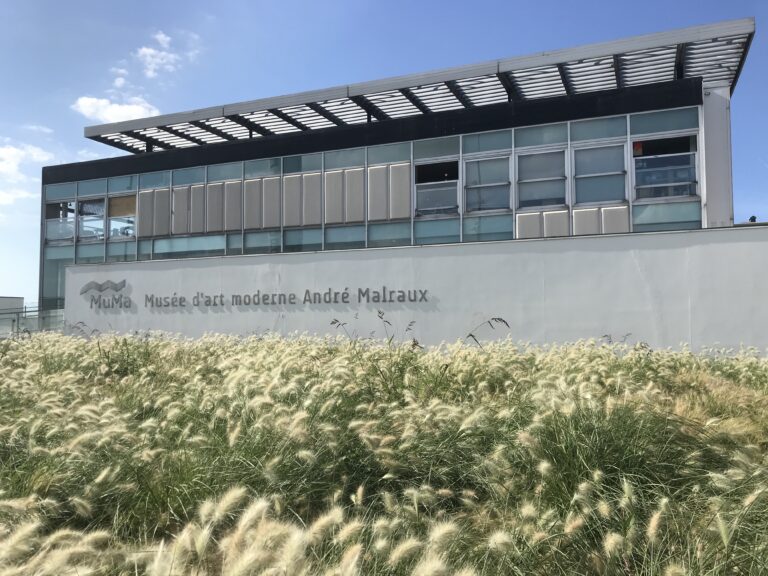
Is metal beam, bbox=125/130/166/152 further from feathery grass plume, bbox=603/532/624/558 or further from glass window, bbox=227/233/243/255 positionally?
feathery grass plume, bbox=603/532/624/558

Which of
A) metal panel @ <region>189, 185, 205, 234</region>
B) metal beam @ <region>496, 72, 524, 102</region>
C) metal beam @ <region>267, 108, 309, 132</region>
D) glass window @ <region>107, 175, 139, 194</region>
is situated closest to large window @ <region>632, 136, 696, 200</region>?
metal beam @ <region>496, 72, 524, 102</region>

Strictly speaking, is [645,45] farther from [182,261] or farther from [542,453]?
[542,453]

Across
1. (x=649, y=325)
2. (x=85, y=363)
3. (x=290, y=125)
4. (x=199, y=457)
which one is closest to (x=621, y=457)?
(x=199, y=457)

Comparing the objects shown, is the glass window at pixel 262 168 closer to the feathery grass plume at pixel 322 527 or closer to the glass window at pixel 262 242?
the glass window at pixel 262 242

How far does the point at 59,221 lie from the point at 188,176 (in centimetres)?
755

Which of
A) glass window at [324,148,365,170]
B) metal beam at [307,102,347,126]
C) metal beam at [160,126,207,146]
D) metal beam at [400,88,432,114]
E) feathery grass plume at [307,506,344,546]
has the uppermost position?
metal beam at [160,126,207,146]

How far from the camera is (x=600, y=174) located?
57.6 ft

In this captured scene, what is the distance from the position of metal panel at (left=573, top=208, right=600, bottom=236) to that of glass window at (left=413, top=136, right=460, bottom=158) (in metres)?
4.31

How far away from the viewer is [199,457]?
386cm

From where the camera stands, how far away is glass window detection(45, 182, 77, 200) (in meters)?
26.3

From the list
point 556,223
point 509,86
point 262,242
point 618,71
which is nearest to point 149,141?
point 262,242

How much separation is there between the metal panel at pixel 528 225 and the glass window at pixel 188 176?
1208cm

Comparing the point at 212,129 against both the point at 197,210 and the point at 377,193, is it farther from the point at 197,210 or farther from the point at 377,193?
the point at 377,193

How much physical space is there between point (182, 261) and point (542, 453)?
14498mm
